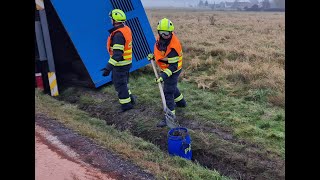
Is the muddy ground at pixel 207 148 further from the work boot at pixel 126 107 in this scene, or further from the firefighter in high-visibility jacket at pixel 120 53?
the firefighter in high-visibility jacket at pixel 120 53

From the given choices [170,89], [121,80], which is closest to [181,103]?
[170,89]

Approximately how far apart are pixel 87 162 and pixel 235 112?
10.8 feet

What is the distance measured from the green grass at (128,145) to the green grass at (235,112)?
1.22 metres

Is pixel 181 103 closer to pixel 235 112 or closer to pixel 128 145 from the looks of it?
pixel 235 112

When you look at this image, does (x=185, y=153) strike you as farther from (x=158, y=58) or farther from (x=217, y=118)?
(x=158, y=58)

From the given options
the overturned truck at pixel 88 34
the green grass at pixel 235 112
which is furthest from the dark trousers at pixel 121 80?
the overturned truck at pixel 88 34

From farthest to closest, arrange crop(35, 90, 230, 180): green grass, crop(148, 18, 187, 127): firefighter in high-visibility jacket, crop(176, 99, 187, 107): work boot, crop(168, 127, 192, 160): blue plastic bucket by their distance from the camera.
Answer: crop(176, 99, 187, 107): work boot
crop(148, 18, 187, 127): firefighter in high-visibility jacket
crop(168, 127, 192, 160): blue plastic bucket
crop(35, 90, 230, 180): green grass

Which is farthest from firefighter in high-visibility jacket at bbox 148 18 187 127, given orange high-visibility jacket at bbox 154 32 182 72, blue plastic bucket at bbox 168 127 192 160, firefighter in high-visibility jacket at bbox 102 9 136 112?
blue plastic bucket at bbox 168 127 192 160

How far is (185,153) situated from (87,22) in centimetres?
418

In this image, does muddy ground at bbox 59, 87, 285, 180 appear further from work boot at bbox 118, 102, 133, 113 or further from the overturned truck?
the overturned truck

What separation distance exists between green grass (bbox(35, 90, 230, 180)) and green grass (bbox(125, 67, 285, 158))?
1.22m

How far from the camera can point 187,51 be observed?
41.4 ft

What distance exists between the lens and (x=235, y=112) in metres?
6.82

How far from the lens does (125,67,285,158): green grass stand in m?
5.80
